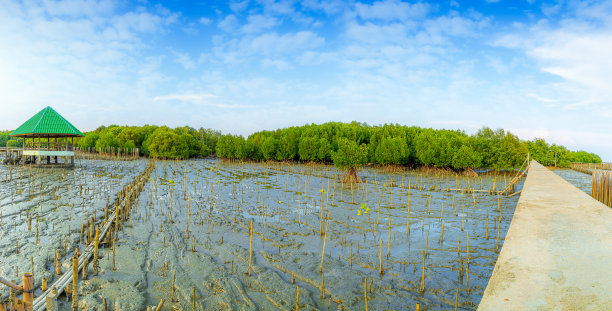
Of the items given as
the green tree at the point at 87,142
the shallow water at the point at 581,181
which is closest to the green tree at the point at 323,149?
the shallow water at the point at 581,181

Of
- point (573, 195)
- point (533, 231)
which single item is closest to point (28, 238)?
point (533, 231)

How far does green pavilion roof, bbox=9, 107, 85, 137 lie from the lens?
2862 cm

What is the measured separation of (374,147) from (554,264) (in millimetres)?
45732

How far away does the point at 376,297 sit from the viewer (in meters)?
6.65

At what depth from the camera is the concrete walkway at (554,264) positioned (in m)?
2.16

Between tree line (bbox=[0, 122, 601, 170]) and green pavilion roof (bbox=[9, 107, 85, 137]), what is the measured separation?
72.8 feet

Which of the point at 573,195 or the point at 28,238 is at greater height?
the point at 573,195

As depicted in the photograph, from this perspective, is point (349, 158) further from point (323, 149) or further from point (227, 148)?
point (227, 148)

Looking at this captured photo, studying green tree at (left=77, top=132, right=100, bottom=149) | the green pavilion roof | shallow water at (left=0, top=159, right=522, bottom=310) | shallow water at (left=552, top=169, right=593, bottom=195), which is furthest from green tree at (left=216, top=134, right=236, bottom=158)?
shallow water at (left=552, top=169, right=593, bottom=195)

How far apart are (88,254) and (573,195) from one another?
1020 centimetres

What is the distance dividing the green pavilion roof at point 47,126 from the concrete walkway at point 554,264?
3462 cm

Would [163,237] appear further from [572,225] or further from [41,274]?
[572,225]

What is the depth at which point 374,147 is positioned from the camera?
1880 inches

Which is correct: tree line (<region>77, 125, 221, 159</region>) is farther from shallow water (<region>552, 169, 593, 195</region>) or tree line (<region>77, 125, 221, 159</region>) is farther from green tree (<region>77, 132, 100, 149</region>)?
shallow water (<region>552, 169, 593, 195</region>)
